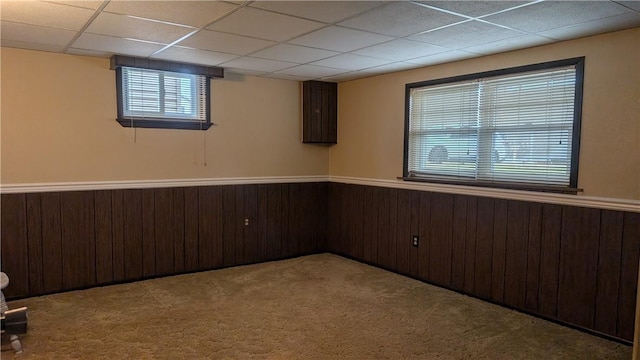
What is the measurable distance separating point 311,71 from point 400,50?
4.29ft

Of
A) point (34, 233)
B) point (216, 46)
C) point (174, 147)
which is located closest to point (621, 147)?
point (216, 46)

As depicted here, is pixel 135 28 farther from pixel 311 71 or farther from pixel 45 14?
pixel 311 71

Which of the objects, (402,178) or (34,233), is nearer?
(34,233)

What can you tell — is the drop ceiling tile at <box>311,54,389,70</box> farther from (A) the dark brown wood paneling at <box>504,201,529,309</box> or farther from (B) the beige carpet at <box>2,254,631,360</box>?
(B) the beige carpet at <box>2,254,631,360</box>

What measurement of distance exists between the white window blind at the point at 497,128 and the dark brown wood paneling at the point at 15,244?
3.68 metres

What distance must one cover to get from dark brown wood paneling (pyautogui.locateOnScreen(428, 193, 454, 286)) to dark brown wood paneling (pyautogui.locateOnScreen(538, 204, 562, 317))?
2.93 ft

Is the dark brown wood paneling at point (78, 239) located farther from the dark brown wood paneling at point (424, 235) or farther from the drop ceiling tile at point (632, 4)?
the drop ceiling tile at point (632, 4)

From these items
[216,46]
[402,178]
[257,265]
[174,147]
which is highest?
[216,46]

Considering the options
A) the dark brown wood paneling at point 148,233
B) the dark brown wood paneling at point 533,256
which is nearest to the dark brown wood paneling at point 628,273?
the dark brown wood paneling at point 533,256

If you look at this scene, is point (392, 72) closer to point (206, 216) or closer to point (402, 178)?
point (402, 178)

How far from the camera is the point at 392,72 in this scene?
187 inches

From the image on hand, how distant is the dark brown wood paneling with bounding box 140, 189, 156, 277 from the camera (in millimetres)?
4445

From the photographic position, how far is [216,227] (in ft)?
16.1

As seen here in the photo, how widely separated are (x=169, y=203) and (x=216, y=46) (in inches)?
71.3
